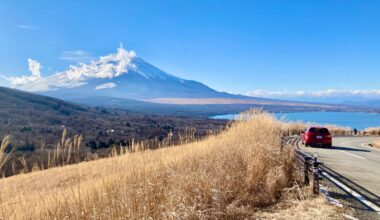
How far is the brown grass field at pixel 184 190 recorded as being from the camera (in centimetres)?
509

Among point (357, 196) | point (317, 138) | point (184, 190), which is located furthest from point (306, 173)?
point (317, 138)

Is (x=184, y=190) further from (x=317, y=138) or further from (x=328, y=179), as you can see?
(x=317, y=138)

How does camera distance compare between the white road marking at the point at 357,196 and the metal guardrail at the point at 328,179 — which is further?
the metal guardrail at the point at 328,179

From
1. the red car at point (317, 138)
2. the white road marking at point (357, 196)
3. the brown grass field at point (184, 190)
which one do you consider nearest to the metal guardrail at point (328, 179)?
the white road marking at point (357, 196)

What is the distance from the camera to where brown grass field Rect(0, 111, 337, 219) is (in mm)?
5090

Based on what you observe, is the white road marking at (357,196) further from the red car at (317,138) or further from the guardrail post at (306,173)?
the red car at (317,138)

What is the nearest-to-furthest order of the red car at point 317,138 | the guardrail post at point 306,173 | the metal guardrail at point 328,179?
the metal guardrail at point 328,179 < the guardrail post at point 306,173 < the red car at point 317,138

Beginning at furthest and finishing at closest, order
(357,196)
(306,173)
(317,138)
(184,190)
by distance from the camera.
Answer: (317,138) → (306,173) → (357,196) → (184,190)

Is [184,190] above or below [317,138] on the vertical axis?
above

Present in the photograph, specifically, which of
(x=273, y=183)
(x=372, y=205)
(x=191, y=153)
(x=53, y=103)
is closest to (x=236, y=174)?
(x=273, y=183)

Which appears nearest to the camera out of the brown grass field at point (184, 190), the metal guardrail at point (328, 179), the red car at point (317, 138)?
the brown grass field at point (184, 190)

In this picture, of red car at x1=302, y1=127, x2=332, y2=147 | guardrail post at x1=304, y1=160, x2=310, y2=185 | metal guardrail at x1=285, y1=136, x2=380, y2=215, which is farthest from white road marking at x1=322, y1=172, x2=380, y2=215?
Result: red car at x1=302, y1=127, x2=332, y2=147

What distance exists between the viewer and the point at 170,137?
9.42 meters

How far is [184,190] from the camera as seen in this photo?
19.2 feet
